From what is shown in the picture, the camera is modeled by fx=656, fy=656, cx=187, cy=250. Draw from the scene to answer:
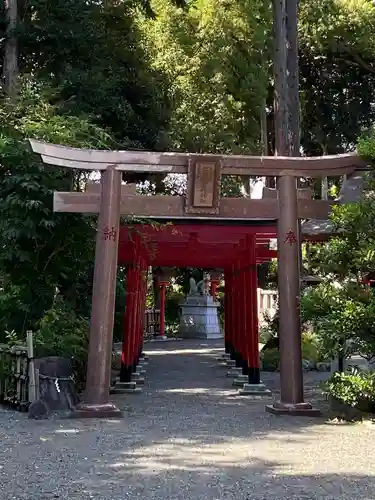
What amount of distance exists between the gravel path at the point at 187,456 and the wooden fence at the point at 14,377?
30cm

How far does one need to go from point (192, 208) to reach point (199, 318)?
62.2 feet

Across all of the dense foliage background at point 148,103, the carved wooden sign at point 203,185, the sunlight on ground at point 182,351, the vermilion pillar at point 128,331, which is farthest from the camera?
the sunlight on ground at point 182,351

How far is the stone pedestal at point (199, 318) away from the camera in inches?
1032

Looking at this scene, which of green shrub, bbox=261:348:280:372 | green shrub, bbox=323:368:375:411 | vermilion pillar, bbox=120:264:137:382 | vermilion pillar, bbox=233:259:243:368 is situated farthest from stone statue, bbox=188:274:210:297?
green shrub, bbox=323:368:375:411

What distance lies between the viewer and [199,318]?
2658 centimetres

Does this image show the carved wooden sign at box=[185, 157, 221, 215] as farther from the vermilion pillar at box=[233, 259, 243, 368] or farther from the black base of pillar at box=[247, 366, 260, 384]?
the vermilion pillar at box=[233, 259, 243, 368]

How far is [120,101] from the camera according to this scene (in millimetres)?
13523

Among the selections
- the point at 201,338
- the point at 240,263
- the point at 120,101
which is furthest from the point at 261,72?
the point at 201,338

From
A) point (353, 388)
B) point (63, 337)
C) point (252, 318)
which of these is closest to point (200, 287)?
point (252, 318)

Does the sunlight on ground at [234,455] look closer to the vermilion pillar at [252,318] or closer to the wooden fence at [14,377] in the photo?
the wooden fence at [14,377]

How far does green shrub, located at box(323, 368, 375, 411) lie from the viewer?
7203mm

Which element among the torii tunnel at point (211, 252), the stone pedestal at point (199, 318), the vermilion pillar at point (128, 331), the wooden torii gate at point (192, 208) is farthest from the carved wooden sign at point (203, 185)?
the stone pedestal at point (199, 318)

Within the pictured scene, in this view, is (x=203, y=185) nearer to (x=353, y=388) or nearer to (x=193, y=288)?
(x=353, y=388)

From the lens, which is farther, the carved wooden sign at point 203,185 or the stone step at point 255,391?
the stone step at point 255,391
